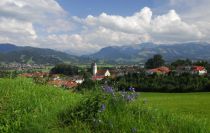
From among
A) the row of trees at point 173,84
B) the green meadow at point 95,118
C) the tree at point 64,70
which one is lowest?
the row of trees at point 173,84

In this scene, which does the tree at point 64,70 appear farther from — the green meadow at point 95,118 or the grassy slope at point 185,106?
the green meadow at point 95,118

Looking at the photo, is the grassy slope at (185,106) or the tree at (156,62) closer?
the grassy slope at (185,106)

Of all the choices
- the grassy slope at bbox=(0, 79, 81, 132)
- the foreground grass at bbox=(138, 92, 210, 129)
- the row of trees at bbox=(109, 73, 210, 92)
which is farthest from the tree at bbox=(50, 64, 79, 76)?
the grassy slope at bbox=(0, 79, 81, 132)

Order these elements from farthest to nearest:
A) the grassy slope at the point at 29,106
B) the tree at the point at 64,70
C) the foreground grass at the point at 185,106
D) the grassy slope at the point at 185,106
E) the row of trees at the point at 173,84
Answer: the tree at the point at 64,70 → the row of trees at the point at 173,84 → the grassy slope at the point at 185,106 → the foreground grass at the point at 185,106 → the grassy slope at the point at 29,106

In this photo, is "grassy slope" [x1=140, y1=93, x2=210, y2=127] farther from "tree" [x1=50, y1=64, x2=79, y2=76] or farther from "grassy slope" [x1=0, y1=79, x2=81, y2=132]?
"tree" [x1=50, y1=64, x2=79, y2=76]

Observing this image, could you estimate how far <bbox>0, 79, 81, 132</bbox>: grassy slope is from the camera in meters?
7.53

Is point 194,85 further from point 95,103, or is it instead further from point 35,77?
point 95,103

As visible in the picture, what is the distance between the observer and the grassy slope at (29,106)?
7531mm

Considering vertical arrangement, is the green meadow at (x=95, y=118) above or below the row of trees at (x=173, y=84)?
above

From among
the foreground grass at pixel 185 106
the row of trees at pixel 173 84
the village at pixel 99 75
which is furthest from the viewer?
the row of trees at pixel 173 84

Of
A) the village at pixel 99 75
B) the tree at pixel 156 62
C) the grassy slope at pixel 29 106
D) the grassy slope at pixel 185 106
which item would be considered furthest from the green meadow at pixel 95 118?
the tree at pixel 156 62

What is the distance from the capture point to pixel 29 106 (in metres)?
8.80

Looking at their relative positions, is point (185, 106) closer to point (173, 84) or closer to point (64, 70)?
point (173, 84)

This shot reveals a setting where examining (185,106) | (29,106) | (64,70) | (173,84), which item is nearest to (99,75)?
(173,84)
